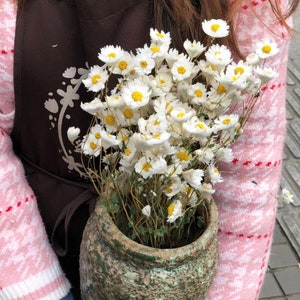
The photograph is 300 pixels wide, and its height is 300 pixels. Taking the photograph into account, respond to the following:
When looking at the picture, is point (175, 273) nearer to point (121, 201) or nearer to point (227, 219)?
point (121, 201)

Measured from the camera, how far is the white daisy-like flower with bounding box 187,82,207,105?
26.6 inches

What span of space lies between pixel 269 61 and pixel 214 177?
1.03ft

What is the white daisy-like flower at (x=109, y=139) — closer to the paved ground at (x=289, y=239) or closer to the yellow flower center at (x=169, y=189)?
the yellow flower center at (x=169, y=189)

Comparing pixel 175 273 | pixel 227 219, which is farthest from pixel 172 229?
pixel 227 219

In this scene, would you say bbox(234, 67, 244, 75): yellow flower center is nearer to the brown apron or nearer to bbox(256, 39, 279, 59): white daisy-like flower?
bbox(256, 39, 279, 59): white daisy-like flower

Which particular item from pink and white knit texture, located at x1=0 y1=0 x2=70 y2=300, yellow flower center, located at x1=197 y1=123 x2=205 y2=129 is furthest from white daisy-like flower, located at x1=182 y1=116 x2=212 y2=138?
pink and white knit texture, located at x1=0 y1=0 x2=70 y2=300

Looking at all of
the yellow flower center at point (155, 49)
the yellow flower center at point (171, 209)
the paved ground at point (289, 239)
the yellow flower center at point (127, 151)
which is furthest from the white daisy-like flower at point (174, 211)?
the paved ground at point (289, 239)

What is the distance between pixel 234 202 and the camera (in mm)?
1084

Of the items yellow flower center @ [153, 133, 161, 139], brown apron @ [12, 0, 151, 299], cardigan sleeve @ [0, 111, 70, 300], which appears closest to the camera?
yellow flower center @ [153, 133, 161, 139]

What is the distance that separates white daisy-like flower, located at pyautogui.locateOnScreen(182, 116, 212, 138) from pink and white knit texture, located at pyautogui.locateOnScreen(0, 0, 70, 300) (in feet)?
1.39

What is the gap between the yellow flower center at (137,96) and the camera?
63 cm

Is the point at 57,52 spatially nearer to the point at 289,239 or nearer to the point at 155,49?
the point at 155,49

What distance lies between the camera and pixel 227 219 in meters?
1.10

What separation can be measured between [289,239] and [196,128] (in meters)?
2.29
